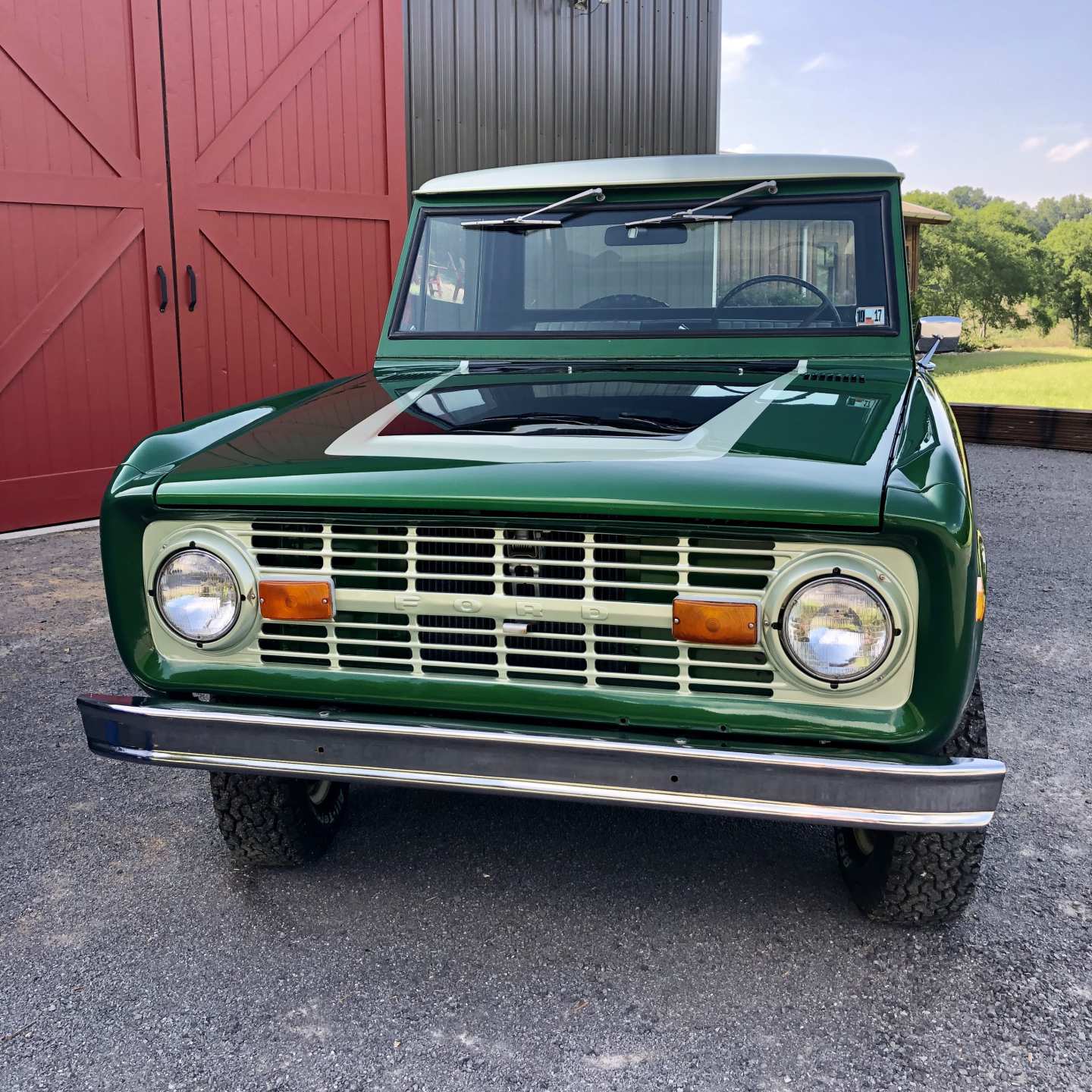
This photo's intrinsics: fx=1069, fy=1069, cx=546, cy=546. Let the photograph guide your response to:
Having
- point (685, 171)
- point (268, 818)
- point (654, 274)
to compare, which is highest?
point (685, 171)

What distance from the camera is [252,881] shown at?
2.64 metres

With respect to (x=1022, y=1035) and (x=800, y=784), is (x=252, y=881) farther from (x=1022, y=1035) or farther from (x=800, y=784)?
(x=1022, y=1035)

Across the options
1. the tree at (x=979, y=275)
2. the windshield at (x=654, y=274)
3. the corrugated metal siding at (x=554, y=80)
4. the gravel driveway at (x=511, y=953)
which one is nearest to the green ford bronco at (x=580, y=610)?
the gravel driveway at (x=511, y=953)

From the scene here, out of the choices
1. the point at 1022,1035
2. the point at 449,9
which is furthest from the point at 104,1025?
the point at 449,9

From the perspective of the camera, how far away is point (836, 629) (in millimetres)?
1897

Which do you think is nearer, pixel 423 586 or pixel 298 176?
pixel 423 586

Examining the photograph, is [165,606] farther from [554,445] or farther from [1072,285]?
[1072,285]

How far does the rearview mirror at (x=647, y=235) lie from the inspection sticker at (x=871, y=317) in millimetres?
573

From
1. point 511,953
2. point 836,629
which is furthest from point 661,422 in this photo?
point 511,953

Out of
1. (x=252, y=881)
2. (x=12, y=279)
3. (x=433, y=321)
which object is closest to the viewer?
(x=252, y=881)

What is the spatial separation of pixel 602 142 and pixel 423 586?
29.6 feet

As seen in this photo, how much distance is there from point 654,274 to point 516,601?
160cm

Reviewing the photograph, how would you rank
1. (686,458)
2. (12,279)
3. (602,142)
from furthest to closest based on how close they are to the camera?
(602,142) → (12,279) → (686,458)

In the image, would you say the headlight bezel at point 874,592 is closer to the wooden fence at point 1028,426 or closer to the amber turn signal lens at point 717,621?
the amber turn signal lens at point 717,621
